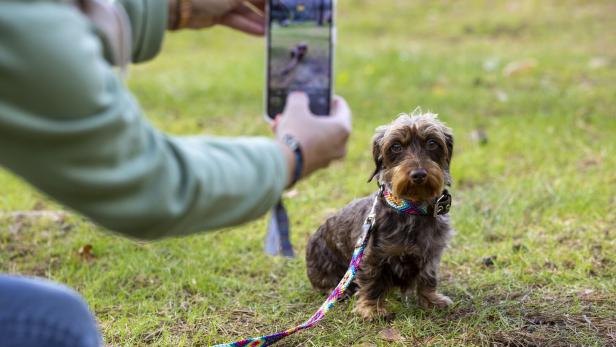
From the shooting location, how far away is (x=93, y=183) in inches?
68.9

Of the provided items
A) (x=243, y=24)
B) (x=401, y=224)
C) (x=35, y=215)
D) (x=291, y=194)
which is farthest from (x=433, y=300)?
(x=35, y=215)

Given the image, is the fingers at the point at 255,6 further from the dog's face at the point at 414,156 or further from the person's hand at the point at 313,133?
the person's hand at the point at 313,133

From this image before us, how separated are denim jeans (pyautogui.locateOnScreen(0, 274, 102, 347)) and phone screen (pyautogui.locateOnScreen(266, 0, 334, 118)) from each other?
1204mm

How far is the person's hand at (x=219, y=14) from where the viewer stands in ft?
9.74

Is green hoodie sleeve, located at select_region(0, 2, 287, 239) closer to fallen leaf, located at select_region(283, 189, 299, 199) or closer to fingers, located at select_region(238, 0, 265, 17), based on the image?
fingers, located at select_region(238, 0, 265, 17)

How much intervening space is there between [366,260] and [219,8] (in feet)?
4.87

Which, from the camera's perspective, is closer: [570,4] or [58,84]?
[58,84]

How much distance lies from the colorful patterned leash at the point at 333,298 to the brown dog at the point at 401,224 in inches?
4.7

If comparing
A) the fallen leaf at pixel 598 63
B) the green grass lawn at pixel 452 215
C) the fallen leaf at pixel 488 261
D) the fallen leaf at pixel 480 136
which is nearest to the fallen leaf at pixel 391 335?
the green grass lawn at pixel 452 215

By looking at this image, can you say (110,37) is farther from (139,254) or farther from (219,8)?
(139,254)

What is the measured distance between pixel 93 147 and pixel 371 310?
234 cm

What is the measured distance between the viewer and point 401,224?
3.75 metres

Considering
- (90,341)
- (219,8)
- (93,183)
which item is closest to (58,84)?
(93,183)

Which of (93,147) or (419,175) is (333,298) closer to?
(419,175)
